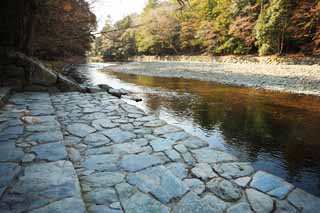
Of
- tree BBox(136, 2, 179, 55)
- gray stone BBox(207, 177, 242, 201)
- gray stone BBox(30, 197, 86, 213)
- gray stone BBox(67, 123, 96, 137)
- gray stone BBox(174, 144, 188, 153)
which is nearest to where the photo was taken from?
gray stone BBox(30, 197, 86, 213)

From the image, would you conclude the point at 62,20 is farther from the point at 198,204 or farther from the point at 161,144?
the point at 198,204

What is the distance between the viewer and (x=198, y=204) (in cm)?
145

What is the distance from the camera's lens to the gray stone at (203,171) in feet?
5.93

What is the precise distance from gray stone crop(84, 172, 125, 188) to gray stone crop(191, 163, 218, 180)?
0.66 m

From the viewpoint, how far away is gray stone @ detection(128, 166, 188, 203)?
153 cm

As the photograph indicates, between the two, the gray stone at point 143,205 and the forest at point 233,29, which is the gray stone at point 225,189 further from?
the forest at point 233,29

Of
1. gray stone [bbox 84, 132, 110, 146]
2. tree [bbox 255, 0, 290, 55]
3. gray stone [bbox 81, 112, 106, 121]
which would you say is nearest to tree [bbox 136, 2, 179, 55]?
tree [bbox 255, 0, 290, 55]

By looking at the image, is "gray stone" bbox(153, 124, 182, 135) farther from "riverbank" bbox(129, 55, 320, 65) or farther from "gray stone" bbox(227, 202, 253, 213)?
"riverbank" bbox(129, 55, 320, 65)

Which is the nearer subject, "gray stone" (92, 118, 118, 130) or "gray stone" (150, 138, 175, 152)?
"gray stone" (150, 138, 175, 152)

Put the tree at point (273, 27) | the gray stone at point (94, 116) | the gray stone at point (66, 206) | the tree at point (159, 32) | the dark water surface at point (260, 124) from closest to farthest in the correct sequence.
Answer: the gray stone at point (66, 206), the dark water surface at point (260, 124), the gray stone at point (94, 116), the tree at point (273, 27), the tree at point (159, 32)

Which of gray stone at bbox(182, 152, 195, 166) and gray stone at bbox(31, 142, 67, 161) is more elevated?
gray stone at bbox(31, 142, 67, 161)

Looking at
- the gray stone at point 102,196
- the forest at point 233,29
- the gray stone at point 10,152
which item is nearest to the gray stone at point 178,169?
the gray stone at point 102,196

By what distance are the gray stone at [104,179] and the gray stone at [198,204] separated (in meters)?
0.53

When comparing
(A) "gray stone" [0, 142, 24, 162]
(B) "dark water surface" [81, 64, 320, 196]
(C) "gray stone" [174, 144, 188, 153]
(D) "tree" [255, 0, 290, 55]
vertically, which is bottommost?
(B) "dark water surface" [81, 64, 320, 196]
